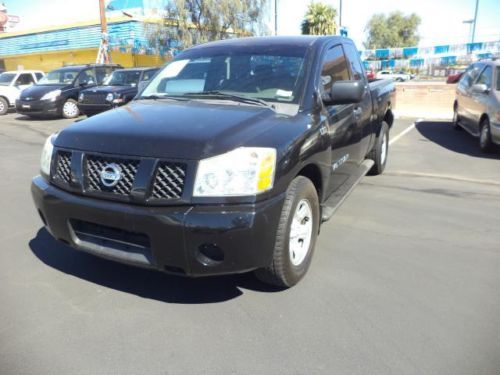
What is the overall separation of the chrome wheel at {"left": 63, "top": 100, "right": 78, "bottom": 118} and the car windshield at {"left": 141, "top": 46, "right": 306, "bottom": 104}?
11838mm

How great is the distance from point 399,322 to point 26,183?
5.51 metres

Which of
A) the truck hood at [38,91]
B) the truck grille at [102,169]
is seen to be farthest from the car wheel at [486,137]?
the truck hood at [38,91]

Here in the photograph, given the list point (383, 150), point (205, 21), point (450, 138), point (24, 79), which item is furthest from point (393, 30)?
point (383, 150)

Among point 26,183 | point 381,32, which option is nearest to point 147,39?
point 26,183

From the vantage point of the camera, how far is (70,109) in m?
15.0

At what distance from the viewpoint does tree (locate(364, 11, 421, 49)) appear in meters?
68.6

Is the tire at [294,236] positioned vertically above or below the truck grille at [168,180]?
below

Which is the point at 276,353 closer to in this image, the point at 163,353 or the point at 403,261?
the point at 163,353

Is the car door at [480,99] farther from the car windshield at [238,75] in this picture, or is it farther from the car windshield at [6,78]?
the car windshield at [6,78]

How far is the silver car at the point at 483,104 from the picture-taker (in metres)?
7.78

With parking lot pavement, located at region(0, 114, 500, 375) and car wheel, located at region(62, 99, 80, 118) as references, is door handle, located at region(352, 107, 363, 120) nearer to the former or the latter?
parking lot pavement, located at region(0, 114, 500, 375)

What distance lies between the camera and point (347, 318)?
114 inches

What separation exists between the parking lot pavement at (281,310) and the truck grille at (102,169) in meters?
0.84

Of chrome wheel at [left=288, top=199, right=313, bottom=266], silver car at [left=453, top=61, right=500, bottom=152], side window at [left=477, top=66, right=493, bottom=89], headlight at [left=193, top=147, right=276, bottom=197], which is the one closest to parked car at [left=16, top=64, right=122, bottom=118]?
silver car at [left=453, top=61, right=500, bottom=152]
